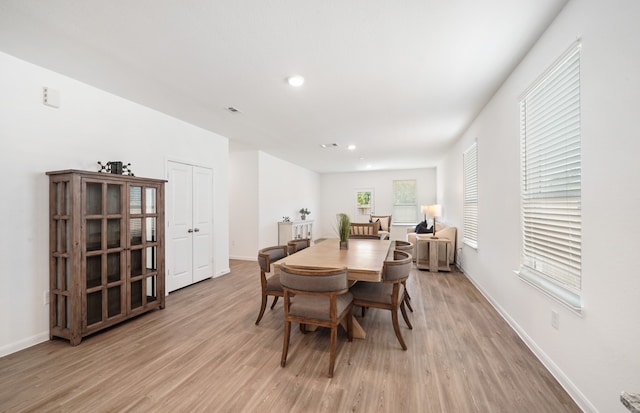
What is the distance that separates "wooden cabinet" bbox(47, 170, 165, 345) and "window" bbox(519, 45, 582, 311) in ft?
13.1

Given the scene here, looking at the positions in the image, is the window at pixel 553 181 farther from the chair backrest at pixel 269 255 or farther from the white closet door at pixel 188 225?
the white closet door at pixel 188 225

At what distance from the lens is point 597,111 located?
155 centimetres

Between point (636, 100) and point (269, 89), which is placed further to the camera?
point (269, 89)

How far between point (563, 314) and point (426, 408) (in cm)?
119

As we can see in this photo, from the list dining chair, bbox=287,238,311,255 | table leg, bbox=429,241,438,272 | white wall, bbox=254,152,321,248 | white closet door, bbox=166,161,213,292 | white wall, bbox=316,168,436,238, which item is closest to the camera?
dining chair, bbox=287,238,311,255

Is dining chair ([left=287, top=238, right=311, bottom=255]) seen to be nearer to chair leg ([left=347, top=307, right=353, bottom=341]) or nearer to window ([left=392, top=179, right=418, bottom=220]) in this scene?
chair leg ([left=347, top=307, right=353, bottom=341])

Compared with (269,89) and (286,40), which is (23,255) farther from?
(286,40)

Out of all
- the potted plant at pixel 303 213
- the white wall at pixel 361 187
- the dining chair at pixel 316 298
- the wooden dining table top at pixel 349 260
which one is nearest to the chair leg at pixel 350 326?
the dining chair at pixel 316 298

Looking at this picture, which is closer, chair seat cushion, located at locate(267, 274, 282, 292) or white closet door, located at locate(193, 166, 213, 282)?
chair seat cushion, located at locate(267, 274, 282, 292)

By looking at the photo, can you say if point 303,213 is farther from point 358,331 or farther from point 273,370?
point 273,370

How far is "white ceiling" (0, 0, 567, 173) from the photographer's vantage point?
181cm

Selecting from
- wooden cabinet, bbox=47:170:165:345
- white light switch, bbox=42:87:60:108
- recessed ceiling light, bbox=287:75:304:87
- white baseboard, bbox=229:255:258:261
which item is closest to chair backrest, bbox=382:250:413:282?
recessed ceiling light, bbox=287:75:304:87

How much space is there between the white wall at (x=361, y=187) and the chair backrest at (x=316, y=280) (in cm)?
798

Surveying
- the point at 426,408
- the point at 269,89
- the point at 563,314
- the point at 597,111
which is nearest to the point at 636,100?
the point at 597,111
